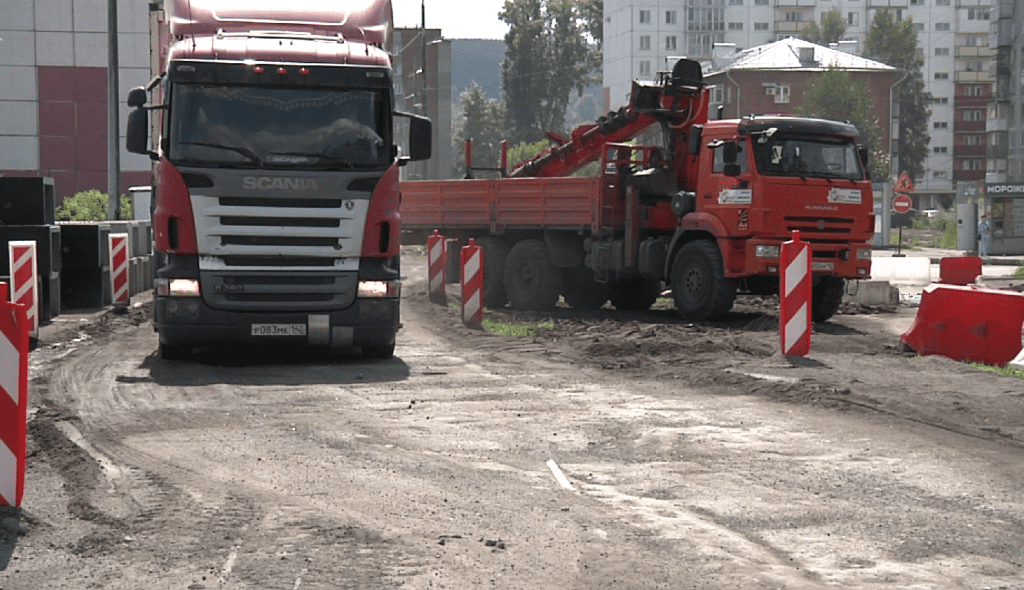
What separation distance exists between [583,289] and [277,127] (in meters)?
10.9

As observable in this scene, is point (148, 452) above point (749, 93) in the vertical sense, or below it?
below

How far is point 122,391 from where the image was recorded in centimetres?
1149

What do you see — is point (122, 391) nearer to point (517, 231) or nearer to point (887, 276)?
point (517, 231)

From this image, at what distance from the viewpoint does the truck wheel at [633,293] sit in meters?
22.8

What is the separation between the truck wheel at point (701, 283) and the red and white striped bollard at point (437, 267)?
4.64m

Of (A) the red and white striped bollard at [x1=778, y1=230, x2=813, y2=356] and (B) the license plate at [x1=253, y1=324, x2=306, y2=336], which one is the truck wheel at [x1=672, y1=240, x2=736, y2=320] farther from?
(B) the license plate at [x1=253, y1=324, x2=306, y2=336]

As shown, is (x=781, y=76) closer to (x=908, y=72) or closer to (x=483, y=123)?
Answer: (x=908, y=72)

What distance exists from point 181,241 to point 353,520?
6.83 meters

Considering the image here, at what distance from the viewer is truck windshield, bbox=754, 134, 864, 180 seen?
729 inches

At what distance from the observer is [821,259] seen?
18812 mm

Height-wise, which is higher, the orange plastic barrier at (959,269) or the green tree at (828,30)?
the green tree at (828,30)

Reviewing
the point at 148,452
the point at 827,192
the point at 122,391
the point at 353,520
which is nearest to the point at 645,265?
the point at 827,192

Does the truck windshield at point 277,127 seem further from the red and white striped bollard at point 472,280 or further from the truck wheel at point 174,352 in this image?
the red and white striped bollard at point 472,280

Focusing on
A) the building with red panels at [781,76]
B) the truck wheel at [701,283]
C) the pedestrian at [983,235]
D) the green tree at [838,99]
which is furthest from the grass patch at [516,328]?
the building with red panels at [781,76]
